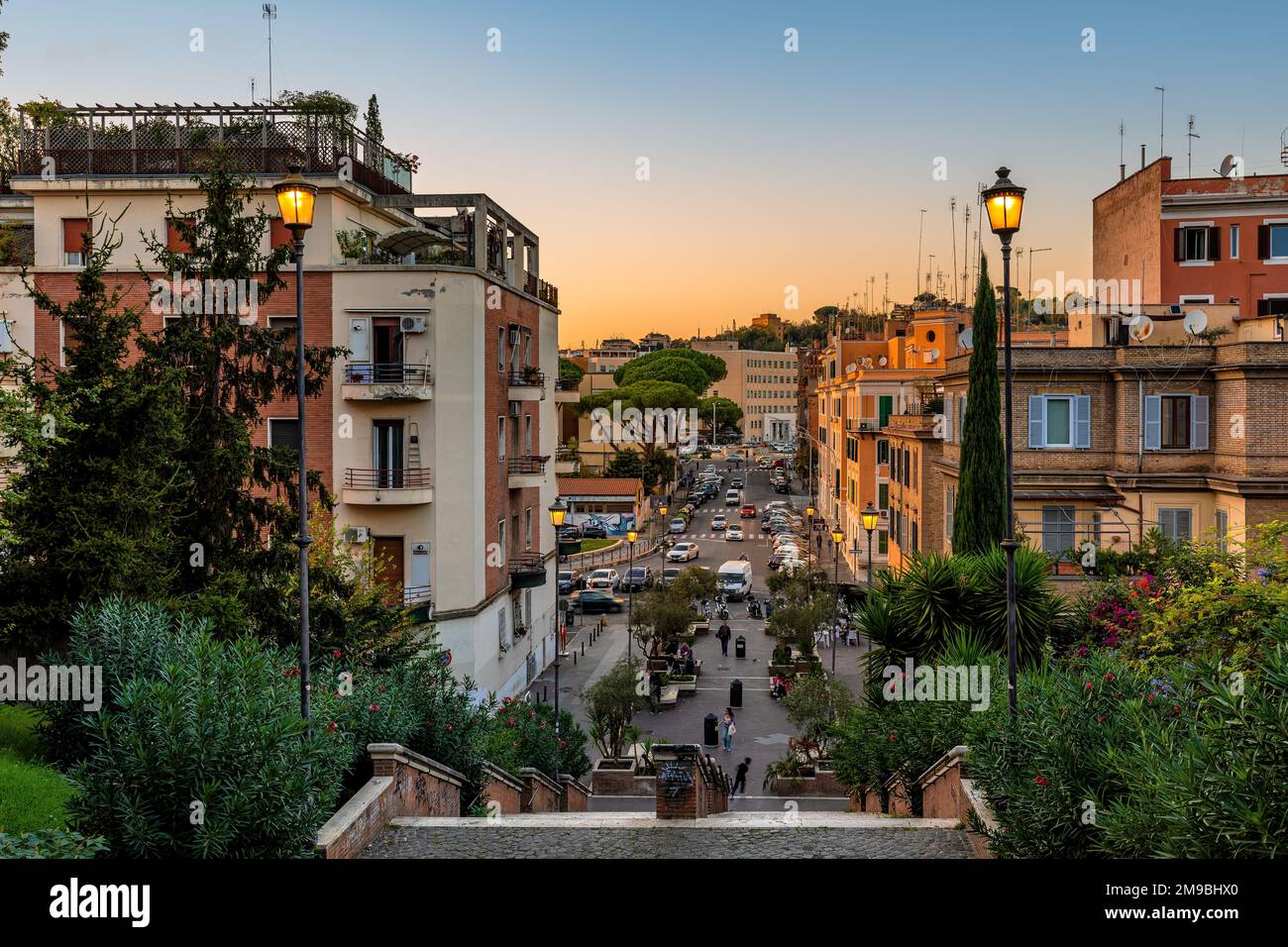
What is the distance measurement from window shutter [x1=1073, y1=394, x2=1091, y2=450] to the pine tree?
229 centimetres

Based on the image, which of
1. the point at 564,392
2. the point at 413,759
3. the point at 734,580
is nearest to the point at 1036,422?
the point at 564,392

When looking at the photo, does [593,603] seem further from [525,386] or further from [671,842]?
[671,842]

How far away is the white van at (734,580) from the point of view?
52.4 m

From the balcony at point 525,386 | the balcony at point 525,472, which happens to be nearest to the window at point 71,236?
the balcony at point 525,386

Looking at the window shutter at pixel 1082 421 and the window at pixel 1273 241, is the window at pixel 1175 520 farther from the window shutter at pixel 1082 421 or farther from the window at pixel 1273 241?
the window at pixel 1273 241

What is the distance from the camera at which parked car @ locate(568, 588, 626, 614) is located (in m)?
49.6

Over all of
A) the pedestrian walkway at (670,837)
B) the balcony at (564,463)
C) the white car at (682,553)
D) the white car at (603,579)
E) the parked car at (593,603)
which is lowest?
the parked car at (593,603)

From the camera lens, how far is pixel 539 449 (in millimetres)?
38156

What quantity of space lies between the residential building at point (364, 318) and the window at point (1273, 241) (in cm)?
2557

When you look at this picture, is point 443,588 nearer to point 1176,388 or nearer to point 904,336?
point 1176,388

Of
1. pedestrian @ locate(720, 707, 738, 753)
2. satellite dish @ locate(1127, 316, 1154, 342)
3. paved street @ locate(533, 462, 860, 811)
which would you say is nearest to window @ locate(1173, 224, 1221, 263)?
satellite dish @ locate(1127, 316, 1154, 342)

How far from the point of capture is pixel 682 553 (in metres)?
62.7

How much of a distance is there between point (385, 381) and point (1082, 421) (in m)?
17.9

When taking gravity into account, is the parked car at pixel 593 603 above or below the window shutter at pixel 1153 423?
below
